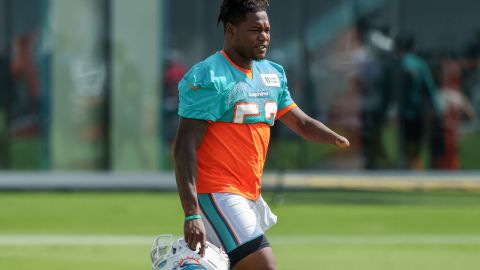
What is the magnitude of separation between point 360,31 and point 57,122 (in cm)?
639

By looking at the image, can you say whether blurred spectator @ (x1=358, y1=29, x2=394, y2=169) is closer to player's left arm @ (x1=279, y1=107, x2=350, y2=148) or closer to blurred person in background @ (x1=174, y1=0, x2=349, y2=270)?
player's left arm @ (x1=279, y1=107, x2=350, y2=148)

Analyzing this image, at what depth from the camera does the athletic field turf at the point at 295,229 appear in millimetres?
11445

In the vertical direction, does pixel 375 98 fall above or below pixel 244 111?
below

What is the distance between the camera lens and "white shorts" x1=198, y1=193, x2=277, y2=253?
5.86 metres

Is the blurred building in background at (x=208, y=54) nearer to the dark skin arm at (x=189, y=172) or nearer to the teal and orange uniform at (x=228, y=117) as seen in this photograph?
the teal and orange uniform at (x=228, y=117)

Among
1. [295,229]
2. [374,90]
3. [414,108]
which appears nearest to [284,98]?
[295,229]

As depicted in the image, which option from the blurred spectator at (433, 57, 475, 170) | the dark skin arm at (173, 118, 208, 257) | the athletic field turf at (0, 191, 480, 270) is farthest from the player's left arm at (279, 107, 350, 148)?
Answer: the blurred spectator at (433, 57, 475, 170)

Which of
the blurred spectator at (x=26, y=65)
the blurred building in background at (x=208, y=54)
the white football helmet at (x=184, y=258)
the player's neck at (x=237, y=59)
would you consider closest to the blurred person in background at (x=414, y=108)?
the blurred building in background at (x=208, y=54)

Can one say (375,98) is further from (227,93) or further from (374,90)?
(227,93)

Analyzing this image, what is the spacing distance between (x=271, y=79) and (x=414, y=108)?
60.0 feet

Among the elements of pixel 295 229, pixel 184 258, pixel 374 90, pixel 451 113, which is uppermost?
pixel 184 258

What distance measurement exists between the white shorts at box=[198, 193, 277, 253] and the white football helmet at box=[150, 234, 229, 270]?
13 cm

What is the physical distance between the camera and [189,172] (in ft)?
18.7

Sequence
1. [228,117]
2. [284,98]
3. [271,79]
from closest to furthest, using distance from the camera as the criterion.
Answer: [228,117]
[271,79]
[284,98]
